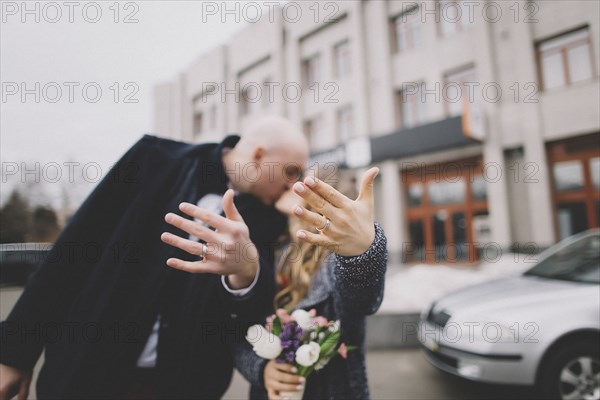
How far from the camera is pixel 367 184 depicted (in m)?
0.77

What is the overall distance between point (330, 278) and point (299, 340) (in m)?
0.25

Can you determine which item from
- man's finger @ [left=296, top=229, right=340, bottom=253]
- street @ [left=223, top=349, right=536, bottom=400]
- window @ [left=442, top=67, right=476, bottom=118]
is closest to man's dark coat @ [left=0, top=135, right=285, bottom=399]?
man's finger @ [left=296, top=229, right=340, bottom=253]

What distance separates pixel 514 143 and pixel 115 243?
9.67 m

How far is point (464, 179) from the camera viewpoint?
993cm

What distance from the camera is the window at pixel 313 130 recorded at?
495 inches

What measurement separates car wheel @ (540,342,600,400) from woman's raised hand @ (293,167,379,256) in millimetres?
2120

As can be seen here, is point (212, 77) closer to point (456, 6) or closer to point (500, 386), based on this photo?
point (456, 6)

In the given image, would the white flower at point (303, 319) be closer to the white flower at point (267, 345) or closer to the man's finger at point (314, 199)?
the white flower at point (267, 345)

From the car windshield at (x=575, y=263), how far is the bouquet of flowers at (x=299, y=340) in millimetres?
1653

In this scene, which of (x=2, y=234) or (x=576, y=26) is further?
(x=2, y=234)

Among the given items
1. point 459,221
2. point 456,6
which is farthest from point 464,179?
point 456,6

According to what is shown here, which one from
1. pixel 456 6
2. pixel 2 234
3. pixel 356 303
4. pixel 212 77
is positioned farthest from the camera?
pixel 212 77

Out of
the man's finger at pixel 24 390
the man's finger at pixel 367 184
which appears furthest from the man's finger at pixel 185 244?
the man's finger at pixel 24 390

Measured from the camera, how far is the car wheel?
6.77 feet
